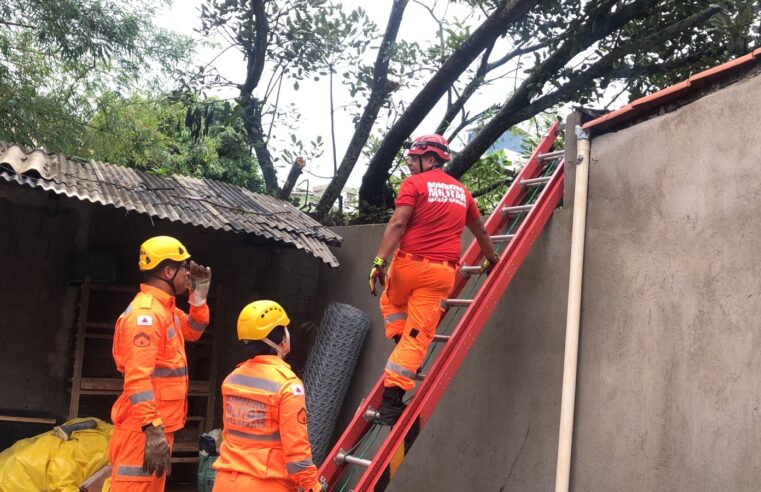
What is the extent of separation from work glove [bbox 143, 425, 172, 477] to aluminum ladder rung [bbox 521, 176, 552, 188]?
2.91 metres

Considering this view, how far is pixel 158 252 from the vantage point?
4.77m

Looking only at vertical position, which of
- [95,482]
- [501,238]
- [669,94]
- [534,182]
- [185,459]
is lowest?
[185,459]

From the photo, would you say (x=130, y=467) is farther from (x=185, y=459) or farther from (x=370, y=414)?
(x=185, y=459)

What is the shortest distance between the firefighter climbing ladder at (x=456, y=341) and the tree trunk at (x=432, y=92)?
317 centimetres

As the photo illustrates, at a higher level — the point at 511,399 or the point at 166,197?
the point at 166,197

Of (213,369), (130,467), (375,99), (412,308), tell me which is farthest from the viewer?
(375,99)

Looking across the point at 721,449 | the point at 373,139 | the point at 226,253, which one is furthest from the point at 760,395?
the point at 373,139

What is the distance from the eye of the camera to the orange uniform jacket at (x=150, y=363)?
429 cm

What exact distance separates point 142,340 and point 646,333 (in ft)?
8.85

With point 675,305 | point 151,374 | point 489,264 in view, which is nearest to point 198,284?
point 151,374

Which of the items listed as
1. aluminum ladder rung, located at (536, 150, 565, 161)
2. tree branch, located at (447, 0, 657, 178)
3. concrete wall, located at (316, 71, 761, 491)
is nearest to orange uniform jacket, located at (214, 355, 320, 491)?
concrete wall, located at (316, 71, 761, 491)

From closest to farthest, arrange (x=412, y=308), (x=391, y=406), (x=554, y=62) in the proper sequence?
1. (x=391, y=406)
2. (x=412, y=308)
3. (x=554, y=62)

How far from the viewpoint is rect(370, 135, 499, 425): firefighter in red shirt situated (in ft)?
15.2

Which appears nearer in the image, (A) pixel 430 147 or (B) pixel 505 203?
(A) pixel 430 147
